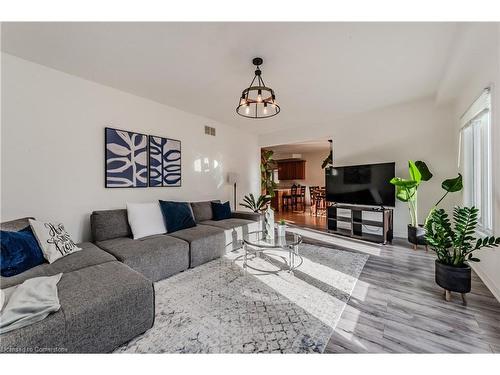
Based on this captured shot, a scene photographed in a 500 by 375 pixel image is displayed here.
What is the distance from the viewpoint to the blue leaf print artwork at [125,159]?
10.2 ft

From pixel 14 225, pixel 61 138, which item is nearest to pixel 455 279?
pixel 14 225

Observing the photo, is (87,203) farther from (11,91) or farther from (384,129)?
(384,129)

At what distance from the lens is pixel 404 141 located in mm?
4121

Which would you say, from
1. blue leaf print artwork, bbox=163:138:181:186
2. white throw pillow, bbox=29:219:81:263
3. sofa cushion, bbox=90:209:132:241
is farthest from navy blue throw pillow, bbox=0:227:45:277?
blue leaf print artwork, bbox=163:138:181:186

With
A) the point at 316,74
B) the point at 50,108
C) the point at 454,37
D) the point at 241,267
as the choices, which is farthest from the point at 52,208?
the point at 454,37

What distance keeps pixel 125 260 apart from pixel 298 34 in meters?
2.78

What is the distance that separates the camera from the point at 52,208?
8.61 feet

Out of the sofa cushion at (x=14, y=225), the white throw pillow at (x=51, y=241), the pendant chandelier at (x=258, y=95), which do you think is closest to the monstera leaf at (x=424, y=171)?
the pendant chandelier at (x=258, y=95)

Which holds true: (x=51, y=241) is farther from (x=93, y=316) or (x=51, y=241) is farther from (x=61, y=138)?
(x=61, y=138)

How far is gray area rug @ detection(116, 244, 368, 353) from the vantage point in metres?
1.52

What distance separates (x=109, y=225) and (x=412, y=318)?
337 cm

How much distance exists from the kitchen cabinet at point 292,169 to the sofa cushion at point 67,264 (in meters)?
8.63

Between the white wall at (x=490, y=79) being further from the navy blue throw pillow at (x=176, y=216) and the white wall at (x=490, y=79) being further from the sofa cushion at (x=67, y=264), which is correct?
the sofa cushion at (x=67, y=264)

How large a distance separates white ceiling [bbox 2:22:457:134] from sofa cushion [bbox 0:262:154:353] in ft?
7.00
